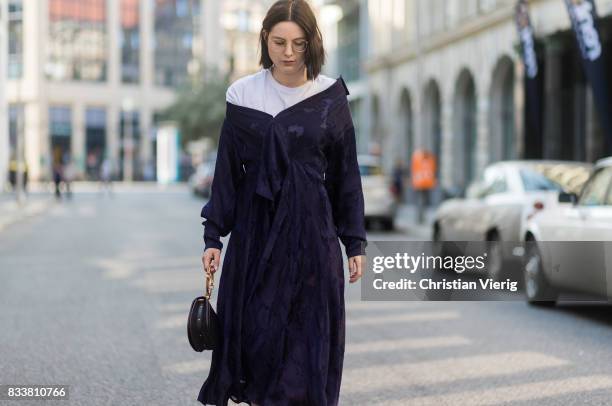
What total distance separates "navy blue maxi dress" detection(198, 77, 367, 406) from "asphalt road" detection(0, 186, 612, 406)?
1840 mm

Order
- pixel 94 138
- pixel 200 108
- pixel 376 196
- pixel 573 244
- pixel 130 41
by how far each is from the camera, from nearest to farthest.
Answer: pixel 573 244 < pixel 376 196 < pixel 200 108 < pixel 94 138 < pixel 130 41

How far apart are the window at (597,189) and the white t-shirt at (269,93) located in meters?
5.81

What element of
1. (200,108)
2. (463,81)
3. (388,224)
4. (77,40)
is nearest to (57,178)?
(463,81)

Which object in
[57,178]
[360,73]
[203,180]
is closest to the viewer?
[57,178]

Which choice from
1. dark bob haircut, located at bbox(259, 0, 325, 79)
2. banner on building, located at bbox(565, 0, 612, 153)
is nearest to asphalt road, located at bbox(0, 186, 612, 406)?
dark bob haircut, located at bbox(259, 0, 325, 79)

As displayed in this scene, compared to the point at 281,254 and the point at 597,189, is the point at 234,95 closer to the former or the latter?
the point at 281,254

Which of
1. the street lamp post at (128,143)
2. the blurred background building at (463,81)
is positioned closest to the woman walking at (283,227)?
the blurred background building at (463,81)

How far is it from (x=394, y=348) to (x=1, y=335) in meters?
3.07

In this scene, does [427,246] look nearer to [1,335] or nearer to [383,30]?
[1,335]

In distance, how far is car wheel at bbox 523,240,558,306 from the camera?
10.5 m

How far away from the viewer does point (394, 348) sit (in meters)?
7.90

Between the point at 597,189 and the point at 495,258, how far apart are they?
8.81 feet

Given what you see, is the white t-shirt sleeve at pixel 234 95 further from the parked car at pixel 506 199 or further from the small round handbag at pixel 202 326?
the parked car at pixel 506 199

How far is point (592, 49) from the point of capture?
21.0m
